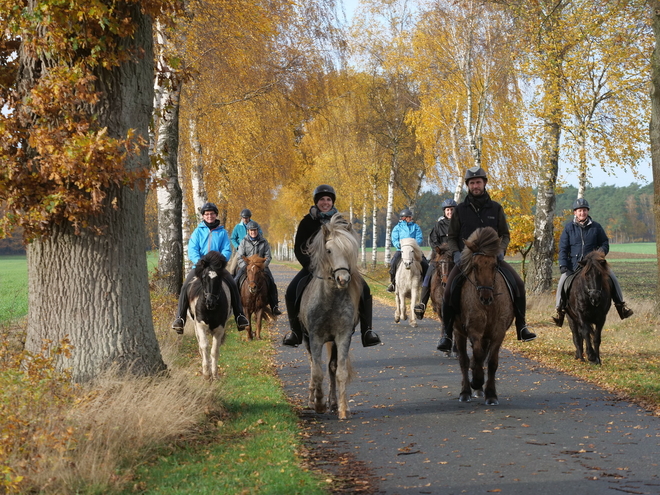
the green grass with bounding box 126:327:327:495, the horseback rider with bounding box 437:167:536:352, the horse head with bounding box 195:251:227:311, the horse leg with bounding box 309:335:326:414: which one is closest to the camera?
the green grass with bounding box 126:327:327:495

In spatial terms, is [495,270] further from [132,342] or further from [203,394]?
[132,342]

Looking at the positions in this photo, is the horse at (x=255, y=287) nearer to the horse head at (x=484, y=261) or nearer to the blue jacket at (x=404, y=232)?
Result: the blue jacket at (x=404, y=232)

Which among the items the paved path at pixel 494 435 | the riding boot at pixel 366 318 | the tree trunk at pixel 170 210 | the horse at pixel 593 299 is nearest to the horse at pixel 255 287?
the tree trunk at pixel 170 210

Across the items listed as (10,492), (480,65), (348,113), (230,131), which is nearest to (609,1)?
(480,65)

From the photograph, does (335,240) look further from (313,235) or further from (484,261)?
(484,261)

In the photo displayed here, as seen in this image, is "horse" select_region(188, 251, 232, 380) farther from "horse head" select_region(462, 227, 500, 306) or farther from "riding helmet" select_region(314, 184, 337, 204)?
"horse head" select_region(462, 227, 500, 306)

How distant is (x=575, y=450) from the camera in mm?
6695

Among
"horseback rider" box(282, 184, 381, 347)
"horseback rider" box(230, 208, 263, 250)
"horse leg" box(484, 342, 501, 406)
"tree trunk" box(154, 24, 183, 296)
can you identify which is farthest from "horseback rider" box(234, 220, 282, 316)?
"horse leg" box(484, 342, 501, 406)

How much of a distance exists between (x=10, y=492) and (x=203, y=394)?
3.31 m

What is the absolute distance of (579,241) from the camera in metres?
12.8

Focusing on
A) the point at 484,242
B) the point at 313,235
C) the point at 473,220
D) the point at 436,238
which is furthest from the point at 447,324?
the point at 436,238

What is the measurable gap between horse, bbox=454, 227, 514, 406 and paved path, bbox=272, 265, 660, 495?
0.35 meters

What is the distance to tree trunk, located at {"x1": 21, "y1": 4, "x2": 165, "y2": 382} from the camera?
8055mm

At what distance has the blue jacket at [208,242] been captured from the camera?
12.5m
